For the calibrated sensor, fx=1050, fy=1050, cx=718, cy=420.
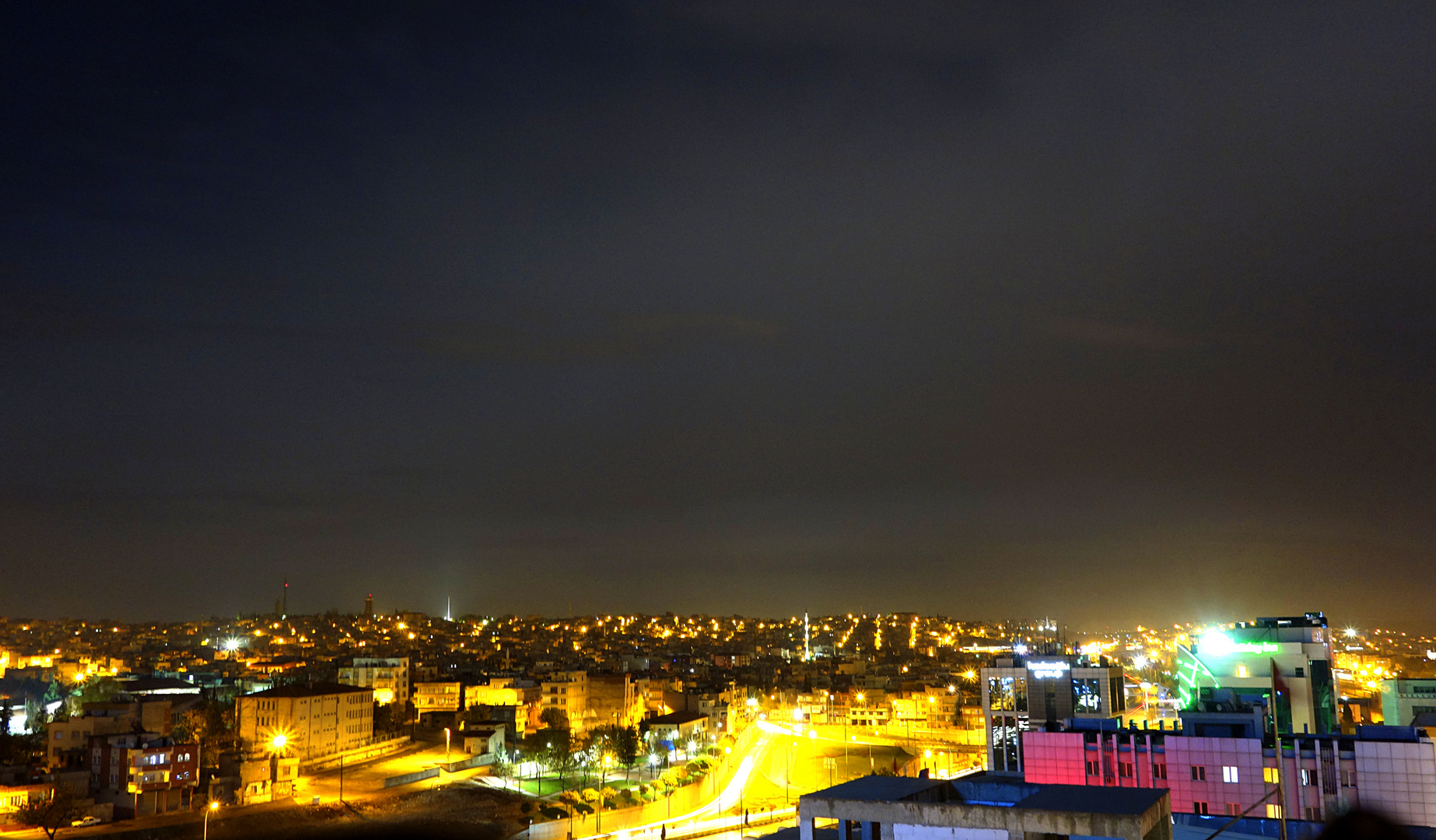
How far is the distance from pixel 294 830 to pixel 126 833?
6.10 m

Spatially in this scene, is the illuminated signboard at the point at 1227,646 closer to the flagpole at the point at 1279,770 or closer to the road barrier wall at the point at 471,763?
the flagpole at the point at 1279,770

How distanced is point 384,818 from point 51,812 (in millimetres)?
12768

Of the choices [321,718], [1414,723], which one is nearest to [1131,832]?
[1414,723]

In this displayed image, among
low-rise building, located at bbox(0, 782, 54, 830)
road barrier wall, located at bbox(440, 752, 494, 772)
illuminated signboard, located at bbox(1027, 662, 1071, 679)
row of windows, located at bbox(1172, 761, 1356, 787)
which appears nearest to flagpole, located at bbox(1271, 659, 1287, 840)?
row of windows, located at bbox(1172, 761, 1356, 787)

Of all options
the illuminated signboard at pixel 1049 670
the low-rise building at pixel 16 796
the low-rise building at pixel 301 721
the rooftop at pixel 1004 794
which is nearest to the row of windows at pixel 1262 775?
the rooftop at pixel 1004 794

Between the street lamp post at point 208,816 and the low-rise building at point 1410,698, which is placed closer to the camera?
the street lamp post at point 208,816

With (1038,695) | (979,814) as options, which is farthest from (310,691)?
(979,814)

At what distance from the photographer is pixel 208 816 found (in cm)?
4300

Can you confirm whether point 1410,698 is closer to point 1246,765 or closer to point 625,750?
point 1246,765

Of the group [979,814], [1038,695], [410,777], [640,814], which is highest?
[979,814]

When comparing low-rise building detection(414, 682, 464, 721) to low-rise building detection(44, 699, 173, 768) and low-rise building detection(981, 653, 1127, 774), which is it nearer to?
low-rise building detection(44, 699, 173, 768)

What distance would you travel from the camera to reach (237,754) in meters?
52.0

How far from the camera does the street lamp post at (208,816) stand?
40.8 m

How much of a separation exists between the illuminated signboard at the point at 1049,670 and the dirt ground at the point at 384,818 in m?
29.3
